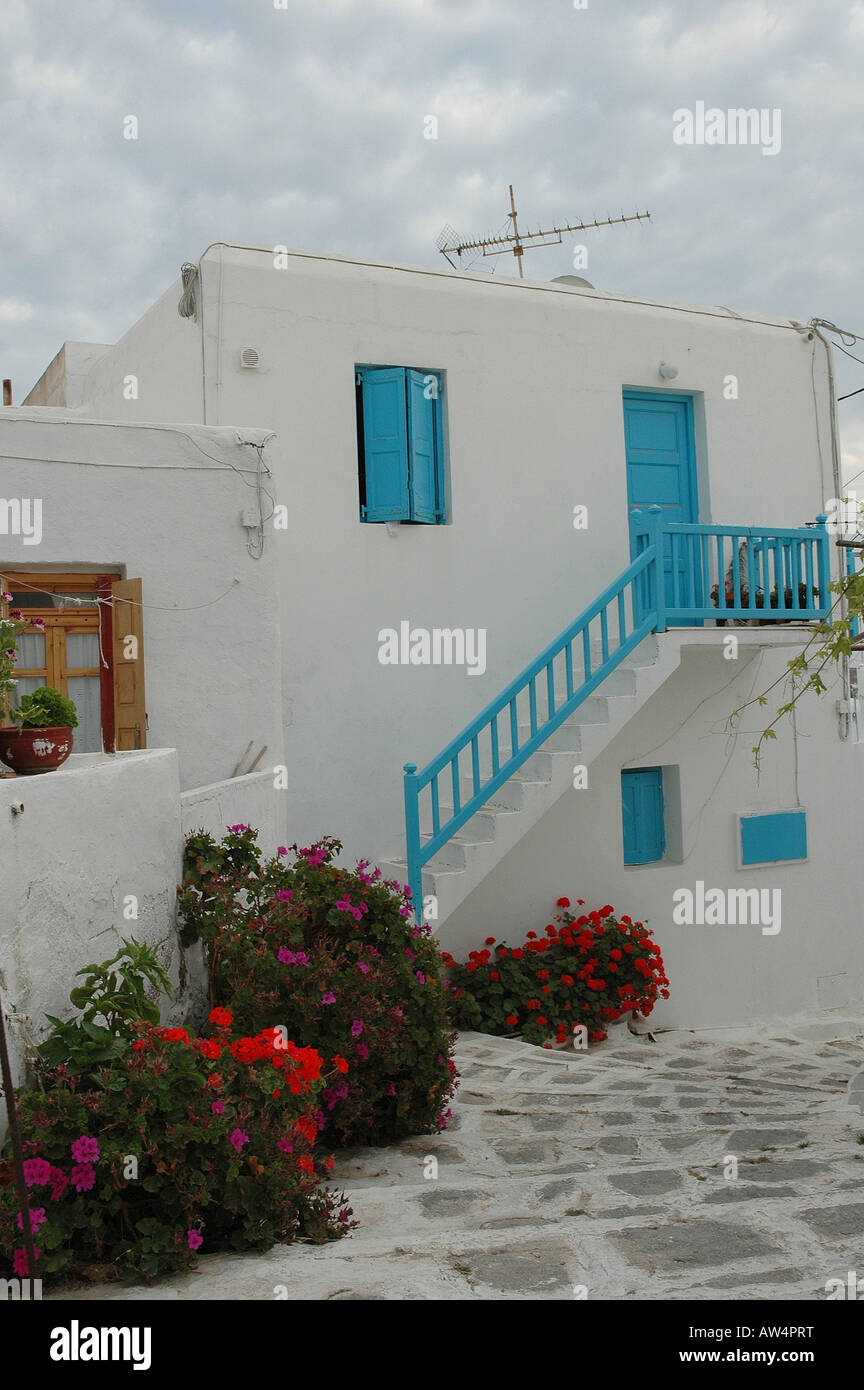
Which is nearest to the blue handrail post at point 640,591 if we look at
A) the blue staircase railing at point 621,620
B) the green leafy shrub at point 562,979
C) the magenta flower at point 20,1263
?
the blue staircase railing at point 621,620

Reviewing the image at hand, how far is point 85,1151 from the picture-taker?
3693 mm

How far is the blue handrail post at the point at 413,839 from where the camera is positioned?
8.30 m

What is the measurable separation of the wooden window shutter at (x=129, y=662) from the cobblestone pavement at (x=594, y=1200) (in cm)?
299

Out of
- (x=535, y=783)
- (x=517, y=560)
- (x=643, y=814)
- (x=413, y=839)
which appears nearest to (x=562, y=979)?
(x=535, y=783)

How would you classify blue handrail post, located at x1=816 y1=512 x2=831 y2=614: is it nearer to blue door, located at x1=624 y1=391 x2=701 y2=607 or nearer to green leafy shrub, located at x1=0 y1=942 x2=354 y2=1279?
blue door, located at x1=624 y1=391 x2=701 y2=607

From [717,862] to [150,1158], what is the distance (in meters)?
8.02

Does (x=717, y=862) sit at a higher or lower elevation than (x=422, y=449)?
lower

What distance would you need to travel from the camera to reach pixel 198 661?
7711 millimetres

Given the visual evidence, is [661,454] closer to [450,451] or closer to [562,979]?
[450,451]

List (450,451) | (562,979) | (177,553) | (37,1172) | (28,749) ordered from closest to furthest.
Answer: (37,1172) < (28,749) < (177,553) < (562,979) < (450,451)

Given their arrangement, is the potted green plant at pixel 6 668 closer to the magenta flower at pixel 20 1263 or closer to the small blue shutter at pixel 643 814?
the magenta flower at pixel 20 1263

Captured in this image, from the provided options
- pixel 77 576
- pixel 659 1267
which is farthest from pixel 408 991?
pixel 77 576

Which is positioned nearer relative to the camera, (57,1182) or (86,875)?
(57,1182)
